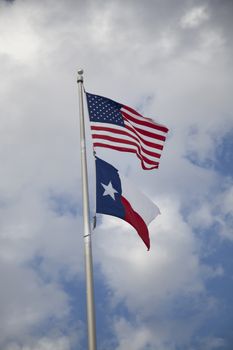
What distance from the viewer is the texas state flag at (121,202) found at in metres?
15.3

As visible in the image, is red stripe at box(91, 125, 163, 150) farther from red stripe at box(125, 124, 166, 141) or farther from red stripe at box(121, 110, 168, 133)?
red stripe at box(121, 110, 168, 133)

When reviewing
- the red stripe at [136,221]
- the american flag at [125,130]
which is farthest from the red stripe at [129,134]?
the red stripe at [136,221]

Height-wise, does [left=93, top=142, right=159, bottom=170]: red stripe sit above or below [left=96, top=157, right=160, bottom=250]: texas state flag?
above

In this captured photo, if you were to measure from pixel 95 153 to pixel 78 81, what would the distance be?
4.18 m

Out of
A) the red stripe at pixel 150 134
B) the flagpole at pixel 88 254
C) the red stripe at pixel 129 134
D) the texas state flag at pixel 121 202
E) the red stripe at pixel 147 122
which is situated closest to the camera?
the flagpole at pixel 88 254

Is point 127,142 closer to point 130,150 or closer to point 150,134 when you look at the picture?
point 130,150

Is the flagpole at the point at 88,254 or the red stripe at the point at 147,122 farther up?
the red stripe at the point at 147,122

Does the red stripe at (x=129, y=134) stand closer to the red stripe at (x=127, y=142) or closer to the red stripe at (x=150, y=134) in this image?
the red stripe at (x=150, y=134)

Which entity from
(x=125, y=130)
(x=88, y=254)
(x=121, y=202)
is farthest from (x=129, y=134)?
(x=88, y=254)

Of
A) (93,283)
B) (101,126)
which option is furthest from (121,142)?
(93,283)

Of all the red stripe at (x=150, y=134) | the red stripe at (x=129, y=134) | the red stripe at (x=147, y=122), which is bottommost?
the red stripe at (x=129, y=134)

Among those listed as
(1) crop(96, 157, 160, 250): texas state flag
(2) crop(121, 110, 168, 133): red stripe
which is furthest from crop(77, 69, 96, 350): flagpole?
(2) crop(121, 110, 168, 133): red stripe

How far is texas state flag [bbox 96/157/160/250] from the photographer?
15344mm

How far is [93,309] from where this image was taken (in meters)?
12.0
